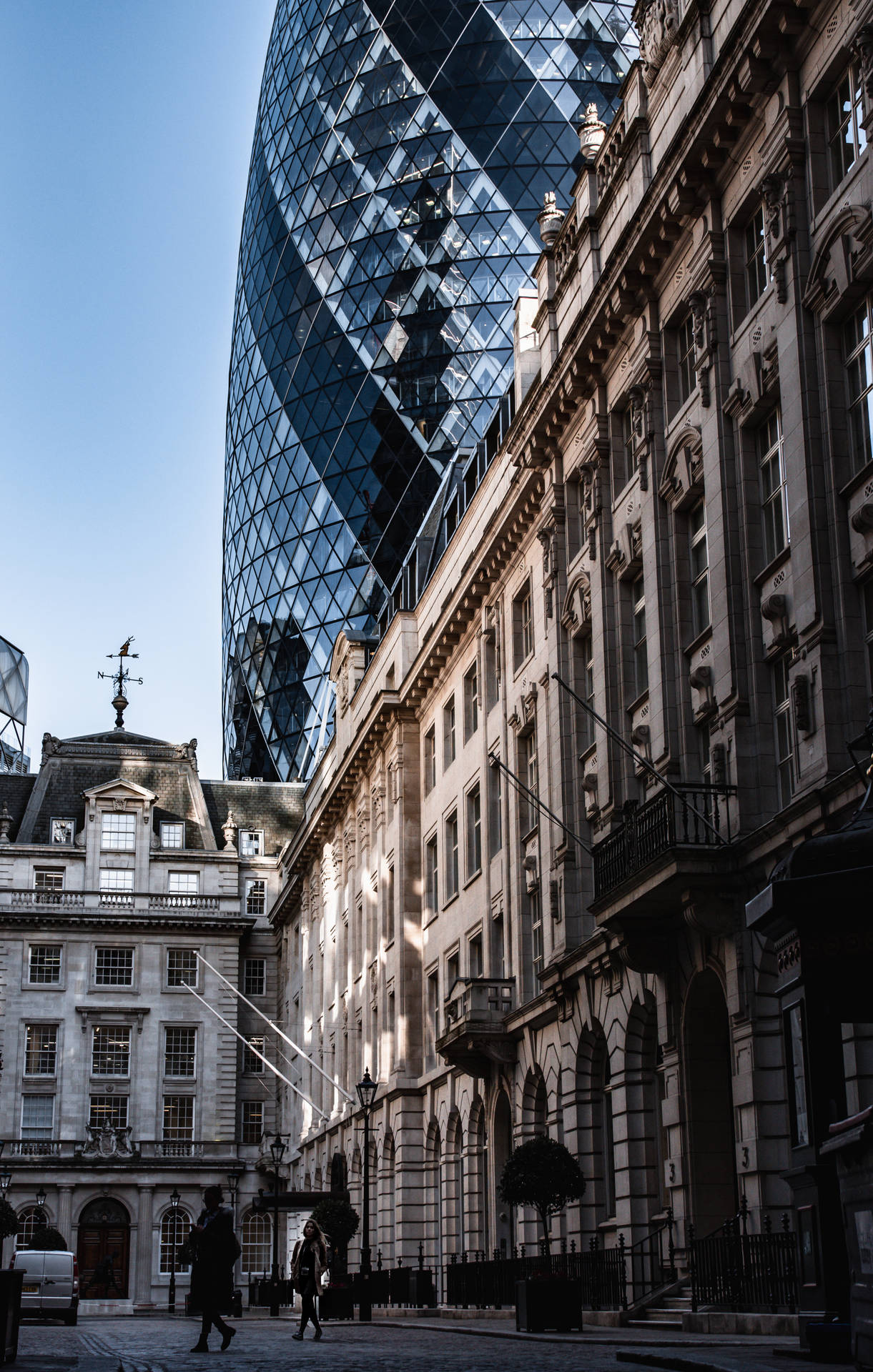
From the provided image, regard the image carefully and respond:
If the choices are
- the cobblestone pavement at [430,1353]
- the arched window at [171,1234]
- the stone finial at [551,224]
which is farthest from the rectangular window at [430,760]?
the arched window at [171,1234]

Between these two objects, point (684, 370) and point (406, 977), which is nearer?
point (684, 370)

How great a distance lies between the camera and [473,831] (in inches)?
1928

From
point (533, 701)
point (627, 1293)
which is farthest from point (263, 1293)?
point (627, 1293)

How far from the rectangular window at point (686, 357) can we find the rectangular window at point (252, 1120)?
230 ft

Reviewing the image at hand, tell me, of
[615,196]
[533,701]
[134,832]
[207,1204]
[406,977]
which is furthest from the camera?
[134,832]

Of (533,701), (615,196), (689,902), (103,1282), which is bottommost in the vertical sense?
(103,1282)

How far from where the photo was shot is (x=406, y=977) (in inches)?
2189

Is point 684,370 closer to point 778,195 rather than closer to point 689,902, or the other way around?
point 778,195

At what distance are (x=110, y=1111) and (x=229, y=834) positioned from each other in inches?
684

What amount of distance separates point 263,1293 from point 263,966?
39.0 m

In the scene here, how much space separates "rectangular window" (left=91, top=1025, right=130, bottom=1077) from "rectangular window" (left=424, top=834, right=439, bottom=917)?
40.3 meters

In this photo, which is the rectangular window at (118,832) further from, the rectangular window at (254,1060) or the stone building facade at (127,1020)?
the rectangular window at (254,1060)

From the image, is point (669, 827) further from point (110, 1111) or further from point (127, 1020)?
point (127, 1020)

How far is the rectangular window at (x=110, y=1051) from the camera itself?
90.0 m
